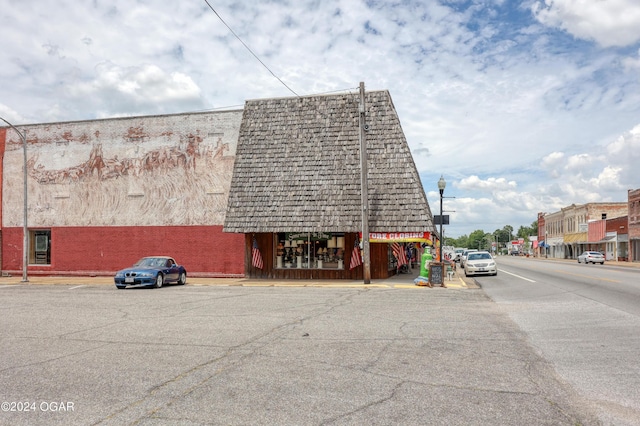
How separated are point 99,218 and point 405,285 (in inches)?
728

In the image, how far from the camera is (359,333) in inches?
391

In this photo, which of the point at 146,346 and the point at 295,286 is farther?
the point at 295,286

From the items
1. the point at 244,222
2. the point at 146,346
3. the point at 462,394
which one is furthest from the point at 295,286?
the point at 462,394

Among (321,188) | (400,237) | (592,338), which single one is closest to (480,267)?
(400,237)

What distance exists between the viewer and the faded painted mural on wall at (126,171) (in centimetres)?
2830

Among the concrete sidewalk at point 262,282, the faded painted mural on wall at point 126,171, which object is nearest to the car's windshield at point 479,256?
the concrete sidewalk at point 262,282

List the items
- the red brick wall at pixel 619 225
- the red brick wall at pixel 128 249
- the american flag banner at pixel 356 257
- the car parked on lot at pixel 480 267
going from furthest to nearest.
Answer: the red brick wall at pixel 619 225, the car parked on lot at pixel 480 267, the red brick wall at pixel 128 249, the american flag banner at pixel 356 257

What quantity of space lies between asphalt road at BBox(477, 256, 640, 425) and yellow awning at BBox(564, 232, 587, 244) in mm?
64928

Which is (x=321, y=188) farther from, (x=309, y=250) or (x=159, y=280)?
(x=159, y=280)

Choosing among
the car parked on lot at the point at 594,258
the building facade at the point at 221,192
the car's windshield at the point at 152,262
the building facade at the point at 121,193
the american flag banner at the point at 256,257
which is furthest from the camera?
the car parked on lot at the point at 594,258

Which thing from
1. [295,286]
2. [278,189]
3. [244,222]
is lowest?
[295,286]

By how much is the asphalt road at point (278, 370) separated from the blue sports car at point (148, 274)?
312 inches

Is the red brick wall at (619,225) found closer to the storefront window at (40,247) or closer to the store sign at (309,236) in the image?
the store sign at (309,236)

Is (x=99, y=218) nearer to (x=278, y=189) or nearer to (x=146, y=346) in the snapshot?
(x=278, y=189)
